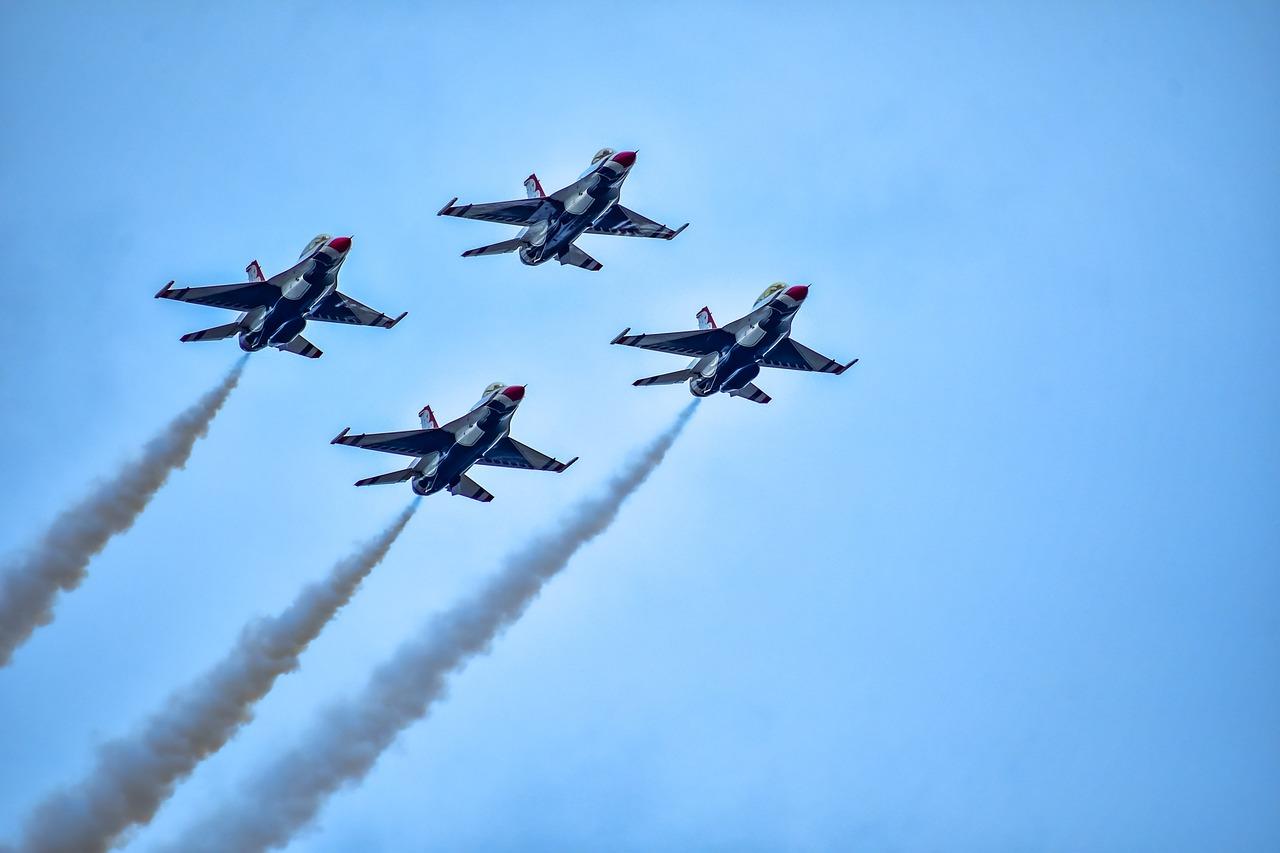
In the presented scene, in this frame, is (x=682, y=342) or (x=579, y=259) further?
(x=579, y=259)

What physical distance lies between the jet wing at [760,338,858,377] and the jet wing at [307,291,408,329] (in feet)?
62.2

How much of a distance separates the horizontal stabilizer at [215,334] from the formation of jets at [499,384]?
0.16 feet

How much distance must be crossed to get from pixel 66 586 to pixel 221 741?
10828 mm

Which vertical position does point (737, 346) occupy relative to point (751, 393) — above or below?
below

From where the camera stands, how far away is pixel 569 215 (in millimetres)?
93438

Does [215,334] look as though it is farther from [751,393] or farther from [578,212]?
[751,393]

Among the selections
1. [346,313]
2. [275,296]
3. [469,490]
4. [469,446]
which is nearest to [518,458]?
[469,490]

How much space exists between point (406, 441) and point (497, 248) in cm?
1315

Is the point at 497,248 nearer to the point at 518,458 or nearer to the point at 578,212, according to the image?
the point at 578,212

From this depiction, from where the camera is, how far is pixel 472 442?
86.6 metres

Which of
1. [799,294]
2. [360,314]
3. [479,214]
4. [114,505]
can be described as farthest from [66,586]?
[799,294]

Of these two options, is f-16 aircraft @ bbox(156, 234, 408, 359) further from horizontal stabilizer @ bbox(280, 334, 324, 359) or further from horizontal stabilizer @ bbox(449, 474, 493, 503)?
horizontal stabilizer @ bbox(449, 474, 493, 503)

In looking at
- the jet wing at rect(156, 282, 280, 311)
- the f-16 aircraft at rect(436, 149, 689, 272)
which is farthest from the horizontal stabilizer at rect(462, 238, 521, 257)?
the jet wing at rect(156, 282, 280, 311)

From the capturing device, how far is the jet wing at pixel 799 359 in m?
94.3
